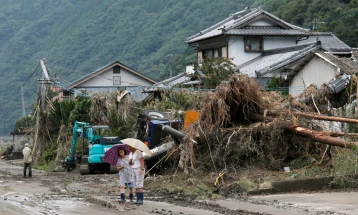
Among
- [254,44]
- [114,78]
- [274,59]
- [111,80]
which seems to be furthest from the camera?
[114,78]

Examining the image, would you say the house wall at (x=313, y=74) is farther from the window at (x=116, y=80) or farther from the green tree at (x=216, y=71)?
the window at (x=116, y=80)

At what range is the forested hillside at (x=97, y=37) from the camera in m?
95.9

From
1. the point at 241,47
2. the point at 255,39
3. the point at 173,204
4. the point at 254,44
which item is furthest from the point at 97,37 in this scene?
the point at 173,204

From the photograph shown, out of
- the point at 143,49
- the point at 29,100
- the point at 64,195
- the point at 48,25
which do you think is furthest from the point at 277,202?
the point at 48,25

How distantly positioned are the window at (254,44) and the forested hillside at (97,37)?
20246 millimetres

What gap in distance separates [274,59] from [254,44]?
6227 millimetres

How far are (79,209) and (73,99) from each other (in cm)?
2476

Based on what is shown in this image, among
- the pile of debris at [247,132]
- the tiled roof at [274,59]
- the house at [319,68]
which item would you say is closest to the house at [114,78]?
the tiled roof at [274,59]

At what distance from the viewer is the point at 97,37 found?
110 metres

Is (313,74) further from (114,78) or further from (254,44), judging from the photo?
(114,78)

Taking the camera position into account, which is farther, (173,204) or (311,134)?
(311,134)

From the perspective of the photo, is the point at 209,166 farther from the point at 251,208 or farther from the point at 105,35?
the point at 105,35

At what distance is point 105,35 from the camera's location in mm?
110062

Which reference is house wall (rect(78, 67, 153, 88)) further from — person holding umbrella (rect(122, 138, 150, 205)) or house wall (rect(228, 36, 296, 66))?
person holding umbrella (rect(122, 138, 150, 205))
